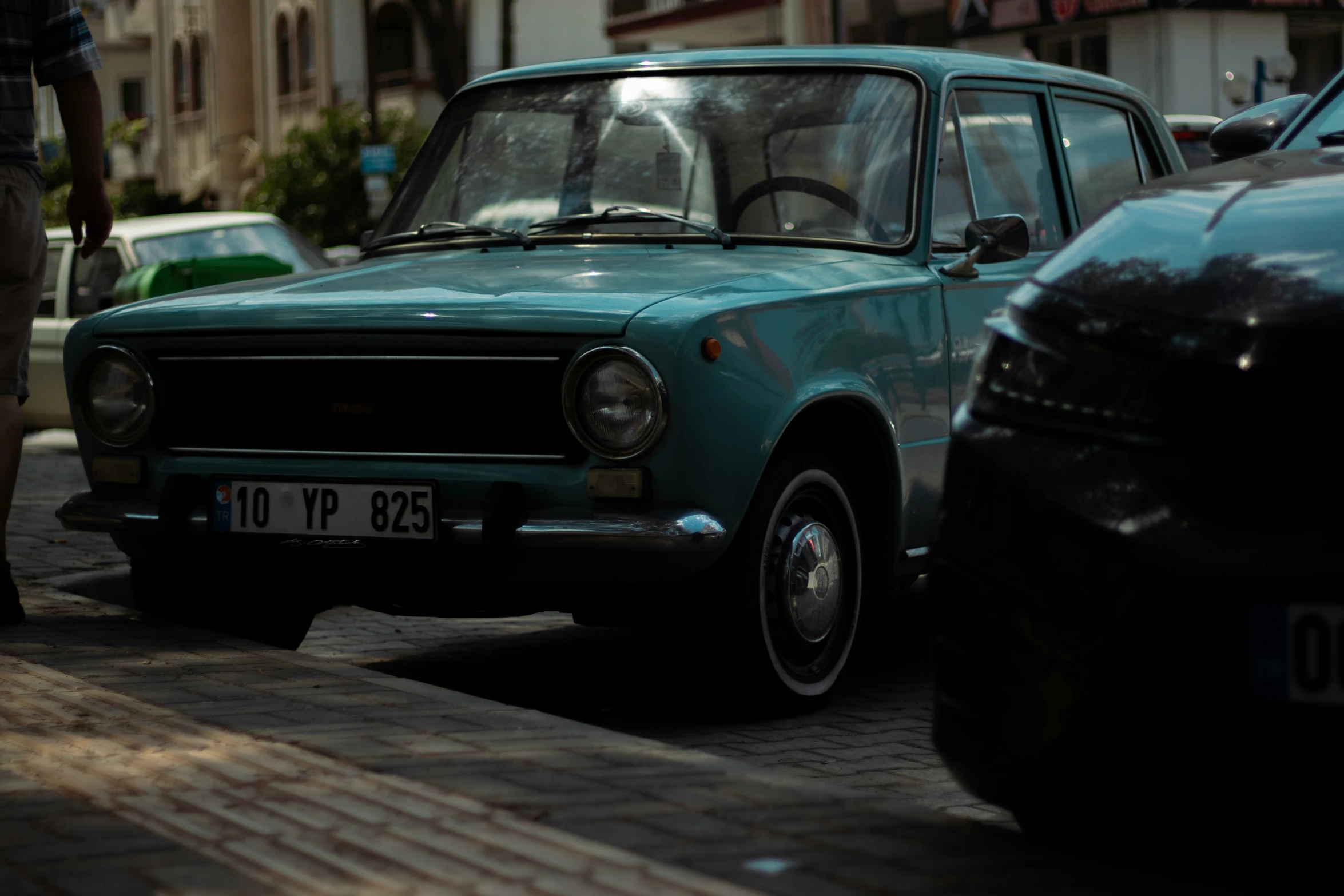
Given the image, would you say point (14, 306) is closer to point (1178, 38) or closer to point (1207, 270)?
point (1207, 270)

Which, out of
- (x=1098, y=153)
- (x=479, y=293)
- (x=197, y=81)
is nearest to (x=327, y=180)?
(x=197, y=81)

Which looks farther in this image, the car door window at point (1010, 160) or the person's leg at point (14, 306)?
the car door window at point (1010, 160)

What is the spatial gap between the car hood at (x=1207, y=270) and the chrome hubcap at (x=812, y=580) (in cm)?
175

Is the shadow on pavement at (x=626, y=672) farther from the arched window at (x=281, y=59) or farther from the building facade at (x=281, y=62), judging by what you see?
the arched window at (x=281, y=59)

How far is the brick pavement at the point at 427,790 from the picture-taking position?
126 inches

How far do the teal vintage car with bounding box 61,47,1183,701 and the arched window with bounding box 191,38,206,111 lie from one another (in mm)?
59183

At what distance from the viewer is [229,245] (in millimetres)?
15125

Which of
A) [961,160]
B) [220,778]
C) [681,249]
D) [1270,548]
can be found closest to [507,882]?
[220,778]

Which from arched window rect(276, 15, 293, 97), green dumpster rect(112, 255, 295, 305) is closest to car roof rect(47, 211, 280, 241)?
green dumpster rect(112, 255, 295, 305)

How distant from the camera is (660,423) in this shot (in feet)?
15.7

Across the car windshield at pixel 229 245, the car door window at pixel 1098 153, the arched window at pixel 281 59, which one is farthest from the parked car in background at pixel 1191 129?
the arched window at pixel 281 59

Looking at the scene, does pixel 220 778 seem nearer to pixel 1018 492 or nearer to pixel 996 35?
pixel 1018 492

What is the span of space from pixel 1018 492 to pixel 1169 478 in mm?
262

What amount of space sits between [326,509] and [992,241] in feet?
6.74
